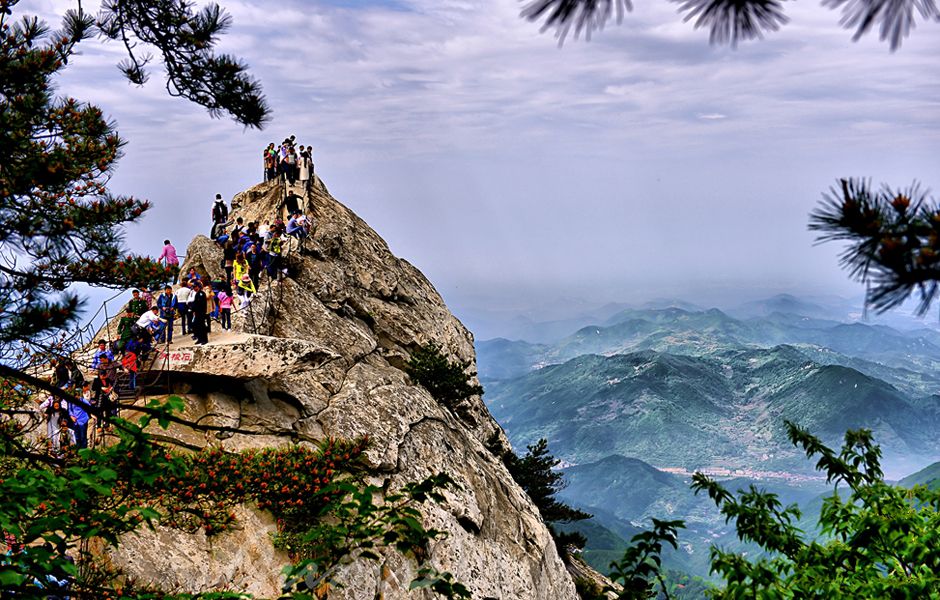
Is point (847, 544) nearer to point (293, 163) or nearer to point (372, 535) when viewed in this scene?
point (372, 535)

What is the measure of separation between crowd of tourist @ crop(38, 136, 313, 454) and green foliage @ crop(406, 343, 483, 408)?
6.25 m

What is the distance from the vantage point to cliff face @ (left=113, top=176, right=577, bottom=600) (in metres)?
14.7

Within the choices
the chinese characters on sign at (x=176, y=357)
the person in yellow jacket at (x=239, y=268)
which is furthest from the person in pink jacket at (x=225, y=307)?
the chinese characters on sign at (x=176, y=357)

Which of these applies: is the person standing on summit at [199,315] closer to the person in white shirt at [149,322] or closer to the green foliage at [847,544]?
the person in white shirt at [149,322]

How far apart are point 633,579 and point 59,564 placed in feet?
16.4

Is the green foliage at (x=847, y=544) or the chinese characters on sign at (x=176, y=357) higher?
the green foliage at (x=847, y=544)

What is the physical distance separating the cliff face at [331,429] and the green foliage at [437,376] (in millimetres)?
972

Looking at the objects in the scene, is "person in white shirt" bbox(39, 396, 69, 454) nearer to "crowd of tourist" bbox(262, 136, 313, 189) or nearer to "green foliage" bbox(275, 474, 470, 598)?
"green foliage" bbox(275, 474, 470, 598)

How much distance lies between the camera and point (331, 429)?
19266mm

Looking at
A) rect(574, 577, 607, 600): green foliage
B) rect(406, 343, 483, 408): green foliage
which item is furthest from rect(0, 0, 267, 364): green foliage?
rect(574, 577, 607, 600): green foliage

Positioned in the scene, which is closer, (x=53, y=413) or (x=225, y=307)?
(x=53, y=413)

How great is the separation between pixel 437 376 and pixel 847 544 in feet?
65.1

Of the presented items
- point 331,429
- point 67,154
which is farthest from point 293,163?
point 67,154

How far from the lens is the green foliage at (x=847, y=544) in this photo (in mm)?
7180
